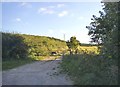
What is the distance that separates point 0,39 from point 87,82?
29033 mm

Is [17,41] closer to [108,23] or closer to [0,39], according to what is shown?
[0,39]

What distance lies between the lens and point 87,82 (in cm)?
1198

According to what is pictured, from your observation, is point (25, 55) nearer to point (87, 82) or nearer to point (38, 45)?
point (38, 45)

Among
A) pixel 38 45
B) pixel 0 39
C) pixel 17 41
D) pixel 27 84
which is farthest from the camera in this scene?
pixel 38 45

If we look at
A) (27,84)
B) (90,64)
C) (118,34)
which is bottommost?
(27,84)

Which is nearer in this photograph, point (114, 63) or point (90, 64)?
point (114, 63)

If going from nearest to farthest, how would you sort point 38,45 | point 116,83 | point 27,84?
point 116,83 → point 27,84 → point 38,45

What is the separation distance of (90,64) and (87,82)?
1575 millimetres

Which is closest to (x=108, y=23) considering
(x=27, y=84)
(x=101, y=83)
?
(x=101, y=83)

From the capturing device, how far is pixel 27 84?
48.8 feet

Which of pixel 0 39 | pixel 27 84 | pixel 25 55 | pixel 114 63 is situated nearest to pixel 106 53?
pixel 114 63

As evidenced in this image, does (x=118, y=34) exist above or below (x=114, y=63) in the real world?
above

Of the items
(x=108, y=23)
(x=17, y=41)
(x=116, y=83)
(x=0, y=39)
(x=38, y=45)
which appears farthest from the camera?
(x=38, y=45)

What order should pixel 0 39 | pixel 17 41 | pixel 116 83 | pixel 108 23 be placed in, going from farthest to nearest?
pixel 17 41 < pixel 0 39 < pixel 108 23 < pixel 116 83
